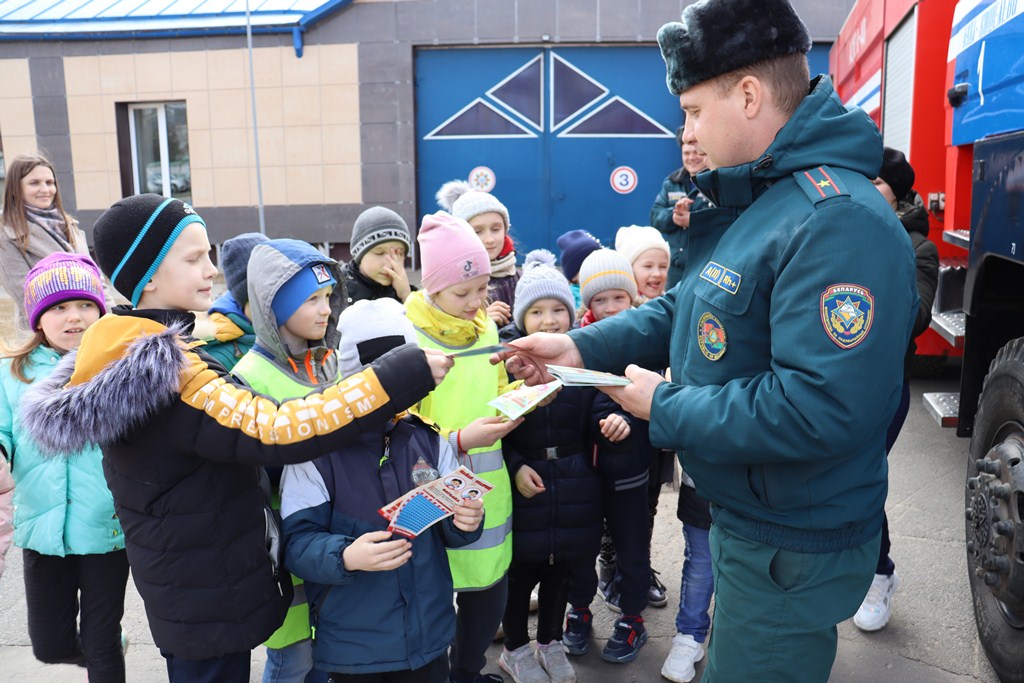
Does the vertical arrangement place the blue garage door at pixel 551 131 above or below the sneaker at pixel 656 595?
above

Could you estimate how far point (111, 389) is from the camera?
192 centimetres

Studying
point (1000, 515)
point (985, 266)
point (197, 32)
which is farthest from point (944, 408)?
point (197, 32)

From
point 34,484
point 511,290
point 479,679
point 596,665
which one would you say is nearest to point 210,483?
point 34,484

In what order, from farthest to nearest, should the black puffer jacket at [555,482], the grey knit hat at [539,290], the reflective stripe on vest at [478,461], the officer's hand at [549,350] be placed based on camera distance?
the grey knit hat at [539,290], the black puffer jacket at [555,482], the reflective stripe on vest at [478,461], the officer's hand at [549,350]

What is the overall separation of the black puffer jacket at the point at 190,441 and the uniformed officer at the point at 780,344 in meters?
0.70

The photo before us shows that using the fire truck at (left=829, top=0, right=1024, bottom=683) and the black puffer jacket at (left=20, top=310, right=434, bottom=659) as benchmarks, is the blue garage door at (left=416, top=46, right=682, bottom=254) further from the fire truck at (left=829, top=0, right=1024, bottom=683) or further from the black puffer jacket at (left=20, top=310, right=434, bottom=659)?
the black puffer jacket at (left=20, top=310, right=434, bottom=659)

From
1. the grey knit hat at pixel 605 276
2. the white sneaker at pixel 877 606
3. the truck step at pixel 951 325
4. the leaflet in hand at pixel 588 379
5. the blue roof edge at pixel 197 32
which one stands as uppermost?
the blue roof edge at pixel 197 32

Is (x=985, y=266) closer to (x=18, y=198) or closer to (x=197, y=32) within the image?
(x=18, y=198)

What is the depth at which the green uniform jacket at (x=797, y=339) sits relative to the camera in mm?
1633

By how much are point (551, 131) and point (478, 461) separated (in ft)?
37.1

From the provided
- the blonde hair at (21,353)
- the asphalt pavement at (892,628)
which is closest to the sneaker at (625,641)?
the asphalt pavement at (892,628)

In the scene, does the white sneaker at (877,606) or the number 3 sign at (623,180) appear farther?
the number 3 sign at (623,180)

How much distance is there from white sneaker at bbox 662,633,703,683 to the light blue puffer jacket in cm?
210

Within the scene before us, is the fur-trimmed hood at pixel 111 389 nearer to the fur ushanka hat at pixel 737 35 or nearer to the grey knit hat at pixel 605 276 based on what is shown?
the fur ushanka hat at pixel 737 35
